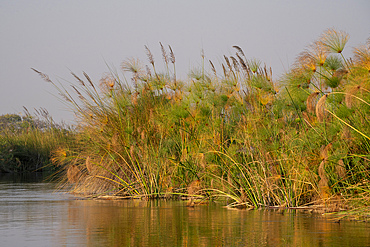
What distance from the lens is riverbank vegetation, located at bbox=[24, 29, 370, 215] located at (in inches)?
255

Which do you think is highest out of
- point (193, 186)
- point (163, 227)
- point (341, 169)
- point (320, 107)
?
point (320, 107)

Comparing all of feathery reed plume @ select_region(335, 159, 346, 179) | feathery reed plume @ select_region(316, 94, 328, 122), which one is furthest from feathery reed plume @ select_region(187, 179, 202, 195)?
feathery reed plume @ select_region(316, 94, 328, 122)

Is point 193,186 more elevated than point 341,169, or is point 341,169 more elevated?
point 341,169

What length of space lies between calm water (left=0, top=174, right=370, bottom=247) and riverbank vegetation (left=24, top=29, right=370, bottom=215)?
1.67 ft

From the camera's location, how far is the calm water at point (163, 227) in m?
4.66

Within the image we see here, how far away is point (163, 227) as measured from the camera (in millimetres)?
5539

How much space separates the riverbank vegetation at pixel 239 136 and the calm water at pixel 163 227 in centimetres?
51

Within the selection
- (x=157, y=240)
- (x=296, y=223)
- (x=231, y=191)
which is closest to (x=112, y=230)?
(x=157, y=240)

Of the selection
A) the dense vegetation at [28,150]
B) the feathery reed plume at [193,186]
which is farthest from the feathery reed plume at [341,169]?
the dense vegetation at [28,150]

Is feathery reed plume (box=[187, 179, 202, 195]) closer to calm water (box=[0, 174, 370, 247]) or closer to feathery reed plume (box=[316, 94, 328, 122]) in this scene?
calm water (box=[0, 174, 370, 247])

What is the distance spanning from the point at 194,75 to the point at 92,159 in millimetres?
2410

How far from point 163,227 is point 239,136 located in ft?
10.1

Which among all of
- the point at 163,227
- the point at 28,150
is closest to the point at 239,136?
the point at 163,227

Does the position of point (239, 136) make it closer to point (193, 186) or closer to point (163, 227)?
point (193, 186)
